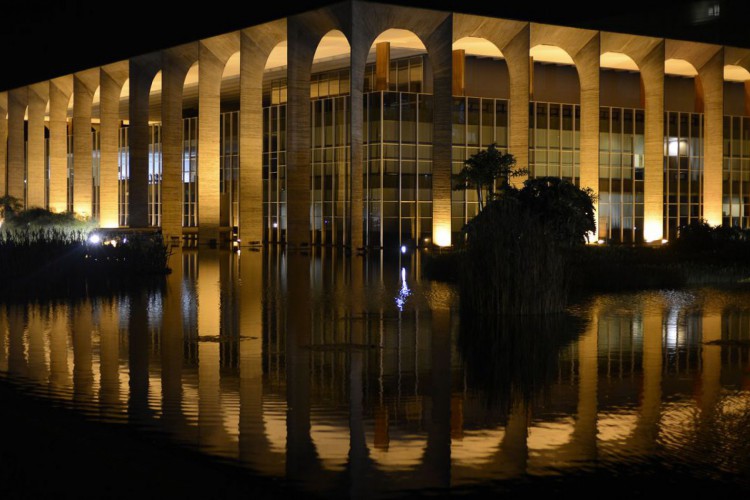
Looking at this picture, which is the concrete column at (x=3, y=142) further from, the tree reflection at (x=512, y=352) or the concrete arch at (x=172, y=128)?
the tree reflection at (x=512, y=352)

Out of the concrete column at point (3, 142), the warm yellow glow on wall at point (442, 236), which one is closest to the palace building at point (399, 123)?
the warm yellow glow on wall at point (442, 236)

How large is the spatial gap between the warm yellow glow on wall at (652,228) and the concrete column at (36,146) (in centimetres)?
3600

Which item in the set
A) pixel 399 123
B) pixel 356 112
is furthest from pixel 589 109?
pixel 356 112

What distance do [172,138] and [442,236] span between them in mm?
14875

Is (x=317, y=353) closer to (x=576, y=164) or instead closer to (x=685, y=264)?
(x=685, y=264)

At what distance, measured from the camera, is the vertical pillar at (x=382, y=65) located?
46969mm

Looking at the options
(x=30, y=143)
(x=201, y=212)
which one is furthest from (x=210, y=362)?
(x=30, y=143)

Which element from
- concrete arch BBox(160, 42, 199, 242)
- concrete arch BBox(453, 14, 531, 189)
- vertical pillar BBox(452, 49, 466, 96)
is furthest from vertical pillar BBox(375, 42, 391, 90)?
concrete arch BBox(160, 42, 199, 242)

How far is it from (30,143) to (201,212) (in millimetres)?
23254

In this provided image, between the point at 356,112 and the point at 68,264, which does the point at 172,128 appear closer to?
the point at 356,112

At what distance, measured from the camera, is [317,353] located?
11.2 metres

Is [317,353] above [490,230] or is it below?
below

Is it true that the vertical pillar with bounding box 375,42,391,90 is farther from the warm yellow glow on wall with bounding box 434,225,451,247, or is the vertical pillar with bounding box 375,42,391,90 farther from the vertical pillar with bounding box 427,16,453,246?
the warm yellow glow on wall with bounding box 434,225,451,247

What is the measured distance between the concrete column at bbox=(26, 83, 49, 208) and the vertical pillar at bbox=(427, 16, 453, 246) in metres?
31.2
